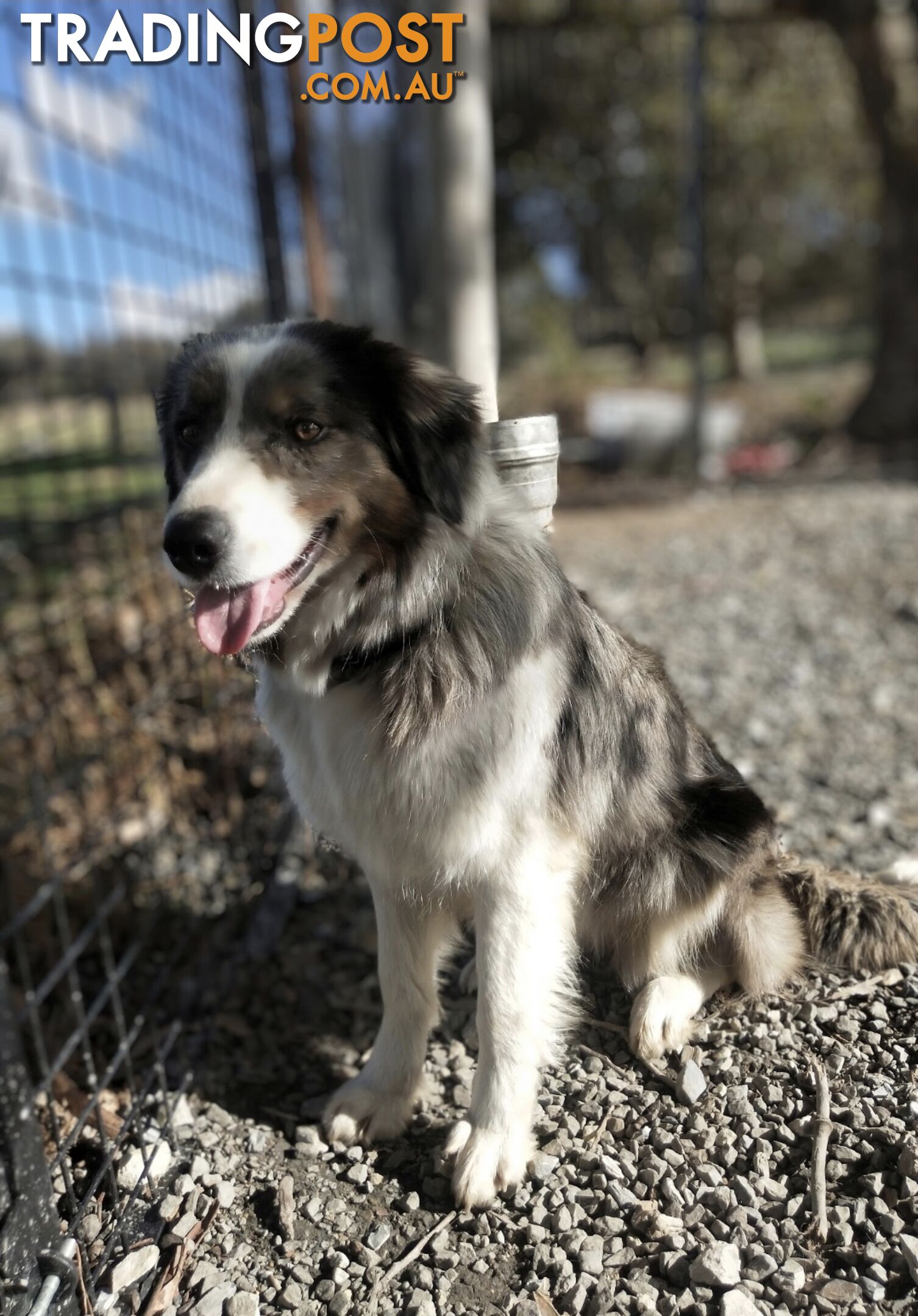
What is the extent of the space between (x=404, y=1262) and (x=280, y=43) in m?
4.15

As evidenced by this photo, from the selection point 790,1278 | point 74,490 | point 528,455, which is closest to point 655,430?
point 74,490

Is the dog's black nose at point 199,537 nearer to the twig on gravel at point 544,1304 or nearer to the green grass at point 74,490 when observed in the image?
the twig on gravel at point 544,1304

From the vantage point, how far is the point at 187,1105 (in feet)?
8.02

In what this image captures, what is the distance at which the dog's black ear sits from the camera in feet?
6.23

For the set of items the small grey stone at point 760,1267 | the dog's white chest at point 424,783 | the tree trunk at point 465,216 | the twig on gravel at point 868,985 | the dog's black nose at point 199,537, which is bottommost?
the small grey stone at point 760,1267

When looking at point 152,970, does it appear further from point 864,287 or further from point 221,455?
point 864,287

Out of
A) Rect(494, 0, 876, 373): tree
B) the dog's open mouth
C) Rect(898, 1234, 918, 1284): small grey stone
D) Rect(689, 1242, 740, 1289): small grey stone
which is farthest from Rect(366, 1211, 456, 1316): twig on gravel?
Rect(494, 0, 876, 373): tree

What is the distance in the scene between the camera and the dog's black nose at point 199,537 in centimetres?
169

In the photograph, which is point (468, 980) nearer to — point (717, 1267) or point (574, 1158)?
point (574, 1158)

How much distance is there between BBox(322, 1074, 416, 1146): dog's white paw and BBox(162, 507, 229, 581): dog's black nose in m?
1.37

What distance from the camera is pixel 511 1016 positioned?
2066 mm

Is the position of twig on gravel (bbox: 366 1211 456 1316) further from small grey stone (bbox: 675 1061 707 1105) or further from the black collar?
the black collar

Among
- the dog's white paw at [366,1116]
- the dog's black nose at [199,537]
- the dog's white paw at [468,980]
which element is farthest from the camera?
the dog's white paw at [468,980]

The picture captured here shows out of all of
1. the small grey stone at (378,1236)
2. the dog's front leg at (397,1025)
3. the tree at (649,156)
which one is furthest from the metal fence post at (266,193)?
the tree at (649,156)
